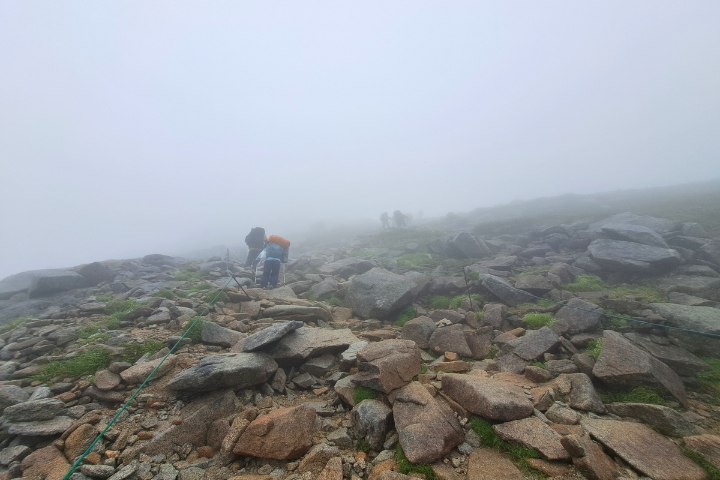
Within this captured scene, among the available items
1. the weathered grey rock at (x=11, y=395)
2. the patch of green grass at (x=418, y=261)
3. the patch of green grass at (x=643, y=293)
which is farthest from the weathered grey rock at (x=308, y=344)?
the patch of green grass at (x=418, y=261)

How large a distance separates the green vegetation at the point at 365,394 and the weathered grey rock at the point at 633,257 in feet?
45.5

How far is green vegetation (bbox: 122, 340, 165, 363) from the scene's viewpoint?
668 cm

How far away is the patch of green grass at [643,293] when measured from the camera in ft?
30.7

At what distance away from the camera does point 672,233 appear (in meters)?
15.5

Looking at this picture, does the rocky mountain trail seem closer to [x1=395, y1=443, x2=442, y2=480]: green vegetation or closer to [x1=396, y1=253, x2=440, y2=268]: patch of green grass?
[x1=395, y1=443, x2=442, y2=480]: green vegetation

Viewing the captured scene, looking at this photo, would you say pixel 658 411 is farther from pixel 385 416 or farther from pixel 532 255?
pixel 532 255

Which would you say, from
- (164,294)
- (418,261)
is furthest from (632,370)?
(164,294)

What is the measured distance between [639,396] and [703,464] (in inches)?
59.8

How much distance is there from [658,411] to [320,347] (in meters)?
6.35

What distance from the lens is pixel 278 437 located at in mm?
4461

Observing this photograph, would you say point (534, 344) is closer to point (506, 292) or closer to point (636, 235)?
point (506, 292)

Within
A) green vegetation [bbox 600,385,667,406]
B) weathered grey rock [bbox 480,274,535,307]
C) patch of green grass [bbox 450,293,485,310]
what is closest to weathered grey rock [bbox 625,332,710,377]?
green vegetation [bbox 600,385,667,406]

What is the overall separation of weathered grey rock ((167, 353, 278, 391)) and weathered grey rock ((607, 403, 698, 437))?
679 centimetres

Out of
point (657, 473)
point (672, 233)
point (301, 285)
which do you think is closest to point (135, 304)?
point (301, 285)
